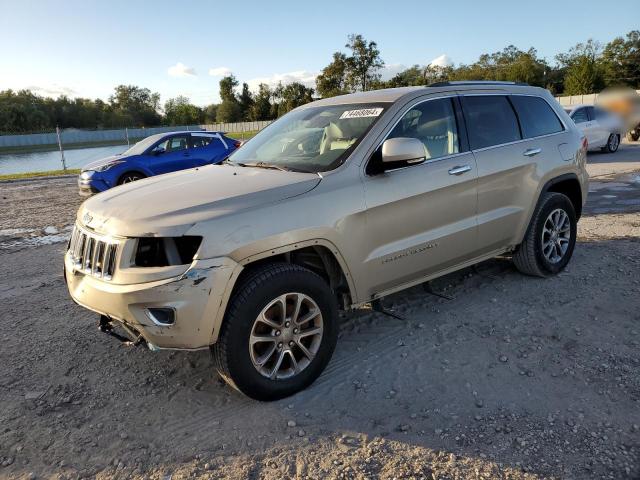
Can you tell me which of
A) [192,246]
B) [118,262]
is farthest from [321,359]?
[118,262]

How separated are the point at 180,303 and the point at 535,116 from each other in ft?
13.0

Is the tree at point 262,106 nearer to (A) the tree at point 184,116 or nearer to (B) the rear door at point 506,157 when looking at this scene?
(A) the tree at point 184,116

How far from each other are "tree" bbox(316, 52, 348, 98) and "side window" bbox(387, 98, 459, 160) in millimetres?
47917

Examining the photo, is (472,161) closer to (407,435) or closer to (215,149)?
(407,435)

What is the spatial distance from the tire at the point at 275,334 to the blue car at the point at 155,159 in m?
9.27

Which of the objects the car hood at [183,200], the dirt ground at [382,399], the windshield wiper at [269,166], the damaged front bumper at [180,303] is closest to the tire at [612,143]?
the dirt ground at [382,399]

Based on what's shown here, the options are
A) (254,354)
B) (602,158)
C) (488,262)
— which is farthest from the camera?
(602,158)

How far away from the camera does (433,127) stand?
4074 mm

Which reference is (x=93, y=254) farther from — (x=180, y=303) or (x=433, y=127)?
(x=433, y=127)

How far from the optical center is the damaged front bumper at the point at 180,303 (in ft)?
9.09

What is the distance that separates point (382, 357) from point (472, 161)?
1.78m

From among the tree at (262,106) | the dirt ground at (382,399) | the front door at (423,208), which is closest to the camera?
the dirt ground at (382,399)

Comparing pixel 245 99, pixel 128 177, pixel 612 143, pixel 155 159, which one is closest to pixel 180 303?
pixel 128 177

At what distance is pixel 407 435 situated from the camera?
2.84 m
